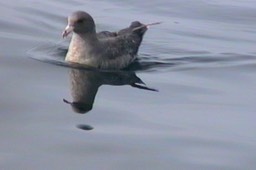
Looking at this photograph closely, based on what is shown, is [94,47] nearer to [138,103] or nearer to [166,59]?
[166,59]

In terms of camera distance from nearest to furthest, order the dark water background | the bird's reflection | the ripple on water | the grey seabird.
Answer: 1. the dark water background
2. the bird's reflection
3. the grey seabird
4. the ripple on water

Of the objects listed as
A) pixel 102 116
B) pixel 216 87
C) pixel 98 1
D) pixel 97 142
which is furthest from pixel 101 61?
pixel 98 1

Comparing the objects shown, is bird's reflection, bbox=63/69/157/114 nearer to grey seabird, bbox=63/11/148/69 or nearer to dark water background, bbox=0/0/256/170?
dark water background, bbox=0/0/256/170

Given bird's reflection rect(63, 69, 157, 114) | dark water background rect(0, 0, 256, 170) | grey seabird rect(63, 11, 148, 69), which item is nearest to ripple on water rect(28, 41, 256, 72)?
dark water background rect(0, 0, 256, 170)

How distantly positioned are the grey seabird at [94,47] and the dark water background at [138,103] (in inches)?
11.4

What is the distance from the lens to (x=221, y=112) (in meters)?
12.4

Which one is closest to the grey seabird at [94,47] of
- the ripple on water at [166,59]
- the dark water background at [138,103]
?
the ripple on water at [166,59]

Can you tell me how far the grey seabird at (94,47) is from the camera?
14.2 m

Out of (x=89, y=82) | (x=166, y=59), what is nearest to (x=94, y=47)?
(x=89, y=82)

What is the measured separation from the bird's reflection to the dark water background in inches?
1.1

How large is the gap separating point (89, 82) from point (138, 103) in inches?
53.5

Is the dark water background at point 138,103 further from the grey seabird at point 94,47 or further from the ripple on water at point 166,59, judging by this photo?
the grey seabird at point 94,47

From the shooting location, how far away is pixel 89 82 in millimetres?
13875

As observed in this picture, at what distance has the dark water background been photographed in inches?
418
